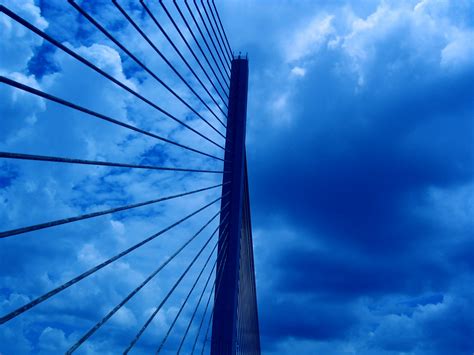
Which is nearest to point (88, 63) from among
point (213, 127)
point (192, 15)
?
point (192, 15)

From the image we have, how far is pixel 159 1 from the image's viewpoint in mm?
4086

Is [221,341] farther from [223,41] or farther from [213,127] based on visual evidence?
[223,41]

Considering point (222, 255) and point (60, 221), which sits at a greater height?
point (222, 255)

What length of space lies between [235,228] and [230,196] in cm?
50

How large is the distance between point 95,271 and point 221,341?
372cm

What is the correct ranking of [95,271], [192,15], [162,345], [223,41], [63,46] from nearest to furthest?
1. [63,46]
2. [95,271]
3. [162,345]
4. [192,15]
5. [223,41]

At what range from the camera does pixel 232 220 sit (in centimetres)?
684

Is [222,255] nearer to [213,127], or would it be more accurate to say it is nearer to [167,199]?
[213,127]

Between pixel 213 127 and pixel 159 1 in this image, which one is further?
pixel 213 127

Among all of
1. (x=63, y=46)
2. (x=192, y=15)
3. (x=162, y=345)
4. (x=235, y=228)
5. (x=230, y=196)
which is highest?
(x=192, y=15)

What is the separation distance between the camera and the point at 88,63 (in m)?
2.80

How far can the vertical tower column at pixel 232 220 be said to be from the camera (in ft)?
20.0

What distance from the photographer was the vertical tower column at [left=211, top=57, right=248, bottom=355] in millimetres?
6102

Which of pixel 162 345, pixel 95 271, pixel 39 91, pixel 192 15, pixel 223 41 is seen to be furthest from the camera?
pixel 223 41
